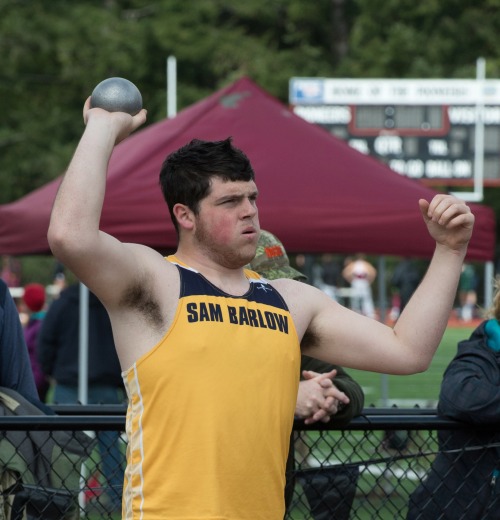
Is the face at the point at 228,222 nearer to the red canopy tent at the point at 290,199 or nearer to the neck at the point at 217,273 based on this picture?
the neck at the point at 217,273

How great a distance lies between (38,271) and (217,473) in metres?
29.7

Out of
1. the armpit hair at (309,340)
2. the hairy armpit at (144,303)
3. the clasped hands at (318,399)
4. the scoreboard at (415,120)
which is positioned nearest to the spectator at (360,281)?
the scoreboard at (415,120)

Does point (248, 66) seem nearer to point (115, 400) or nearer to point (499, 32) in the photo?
point (499, 32)

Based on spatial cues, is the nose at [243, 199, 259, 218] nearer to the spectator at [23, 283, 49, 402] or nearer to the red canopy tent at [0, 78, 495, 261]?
the red canopy tent at [0, 78, 495, 261]

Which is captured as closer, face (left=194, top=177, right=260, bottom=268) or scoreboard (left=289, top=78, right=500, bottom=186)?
face (left=194, top=177, right=260, bottom=268)

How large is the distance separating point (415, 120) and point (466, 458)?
16071mm

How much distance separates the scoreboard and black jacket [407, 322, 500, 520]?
14.7 m

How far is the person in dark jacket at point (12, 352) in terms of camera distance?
13.1 feet

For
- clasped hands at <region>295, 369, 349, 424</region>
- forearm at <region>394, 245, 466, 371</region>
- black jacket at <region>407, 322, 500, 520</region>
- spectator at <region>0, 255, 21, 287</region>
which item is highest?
forearm at <region>394, 245, 466, 371</region>

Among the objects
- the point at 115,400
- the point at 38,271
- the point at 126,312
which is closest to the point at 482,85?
the point at 115,400

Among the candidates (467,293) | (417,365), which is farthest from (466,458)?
(467,293)

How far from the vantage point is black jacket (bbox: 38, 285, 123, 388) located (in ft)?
28.6

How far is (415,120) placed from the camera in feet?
65.0

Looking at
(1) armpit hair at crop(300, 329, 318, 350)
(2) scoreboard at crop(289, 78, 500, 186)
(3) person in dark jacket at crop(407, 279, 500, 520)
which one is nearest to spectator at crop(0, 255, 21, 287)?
(2) scoreboard at crop(289, 78, 500, 186)
